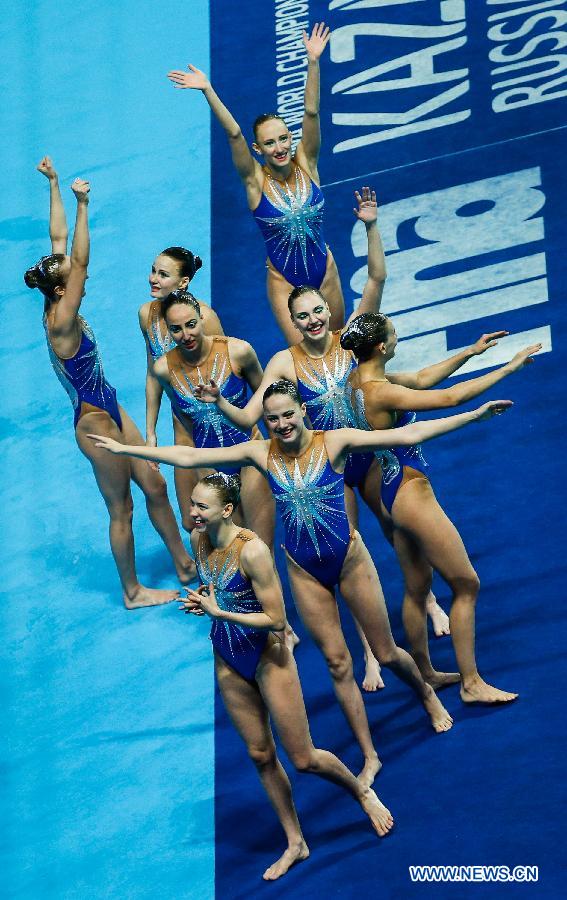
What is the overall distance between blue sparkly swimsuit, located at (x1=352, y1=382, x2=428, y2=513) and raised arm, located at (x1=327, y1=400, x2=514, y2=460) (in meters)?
0.16

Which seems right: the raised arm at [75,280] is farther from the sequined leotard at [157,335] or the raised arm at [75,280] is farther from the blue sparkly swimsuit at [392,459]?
the blue sparkly swimsuit at [392,459]

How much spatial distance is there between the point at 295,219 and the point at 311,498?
2125mm

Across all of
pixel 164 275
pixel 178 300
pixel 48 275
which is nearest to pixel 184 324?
pixel 178 300

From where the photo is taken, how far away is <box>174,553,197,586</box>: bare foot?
329 inches

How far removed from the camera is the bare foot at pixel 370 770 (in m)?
6.70

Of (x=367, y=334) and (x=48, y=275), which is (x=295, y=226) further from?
(x=367, y=334)

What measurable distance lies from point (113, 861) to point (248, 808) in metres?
0.61

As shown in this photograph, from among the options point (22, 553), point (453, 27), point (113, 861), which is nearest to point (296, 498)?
point (113, 861)

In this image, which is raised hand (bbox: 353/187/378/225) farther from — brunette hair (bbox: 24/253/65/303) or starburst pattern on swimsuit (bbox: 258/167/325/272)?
brunette hair (bbox: 24/253/65/303)

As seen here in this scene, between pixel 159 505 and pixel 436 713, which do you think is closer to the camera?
pixel 436 713

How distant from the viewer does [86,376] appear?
7.88 metres

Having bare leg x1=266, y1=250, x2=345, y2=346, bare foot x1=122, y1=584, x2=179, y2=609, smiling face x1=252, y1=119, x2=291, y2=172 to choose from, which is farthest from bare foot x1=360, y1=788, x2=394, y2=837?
smiling face x1=252, y1=119, x2=291, y2=172

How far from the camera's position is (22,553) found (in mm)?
8812

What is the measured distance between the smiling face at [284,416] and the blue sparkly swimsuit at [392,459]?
412 mm
